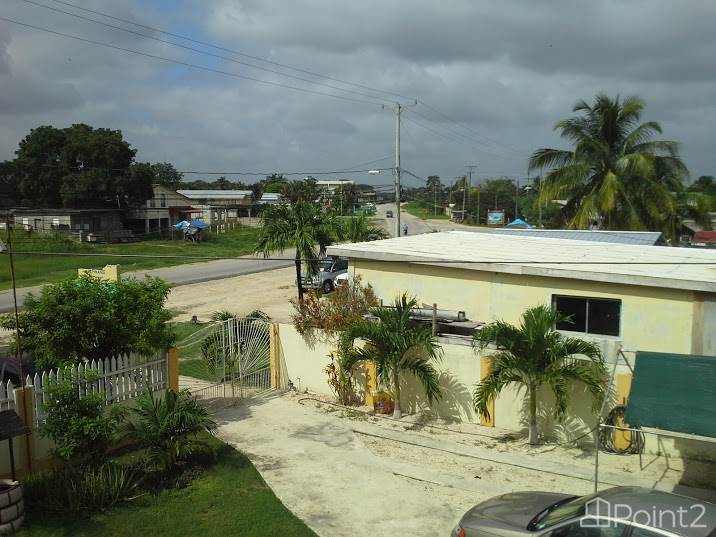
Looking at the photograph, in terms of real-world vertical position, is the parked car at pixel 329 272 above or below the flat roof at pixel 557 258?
below

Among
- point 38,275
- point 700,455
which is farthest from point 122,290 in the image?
point 38,275

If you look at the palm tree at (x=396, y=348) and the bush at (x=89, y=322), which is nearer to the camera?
the bush at (x=89, y=322)

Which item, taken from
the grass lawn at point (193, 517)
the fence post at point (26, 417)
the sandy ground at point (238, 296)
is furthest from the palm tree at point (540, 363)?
the sandy ground at point (238, 296)

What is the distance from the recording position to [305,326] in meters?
14.6

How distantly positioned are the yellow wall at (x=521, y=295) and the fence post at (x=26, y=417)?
8258 mm

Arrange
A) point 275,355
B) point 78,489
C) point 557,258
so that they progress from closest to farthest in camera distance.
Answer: point 78,489 → point 557,258 → point 275,355

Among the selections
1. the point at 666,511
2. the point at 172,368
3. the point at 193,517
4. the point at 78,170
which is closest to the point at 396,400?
the point at 172,368

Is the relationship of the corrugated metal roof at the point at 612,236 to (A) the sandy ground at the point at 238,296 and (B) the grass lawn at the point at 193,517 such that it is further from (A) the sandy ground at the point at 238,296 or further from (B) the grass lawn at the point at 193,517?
(B) the grass lawn at the point at 193,517

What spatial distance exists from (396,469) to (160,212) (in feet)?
194

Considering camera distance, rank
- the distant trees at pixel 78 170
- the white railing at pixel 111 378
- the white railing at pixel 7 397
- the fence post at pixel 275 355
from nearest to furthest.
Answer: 1. the white railing at pixel 7 397
2. the white railing at pixel 111 378
3. the fence post at pixel 275 355
4. the distant trees at pixel 78 170

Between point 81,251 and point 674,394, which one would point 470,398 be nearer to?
point 674,394

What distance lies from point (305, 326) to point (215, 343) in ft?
6.95

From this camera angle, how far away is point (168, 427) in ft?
32.0

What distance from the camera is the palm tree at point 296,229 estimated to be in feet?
72.3
